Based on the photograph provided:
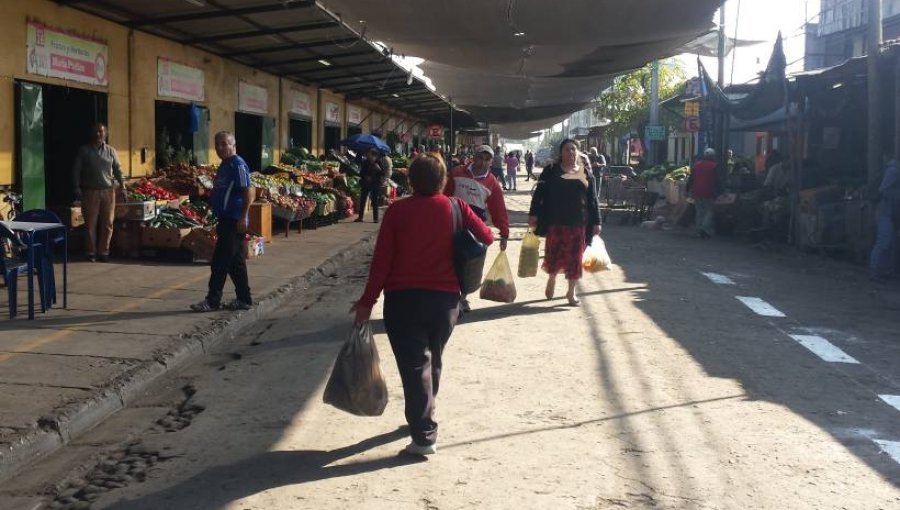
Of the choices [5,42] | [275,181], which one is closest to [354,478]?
[5,42]

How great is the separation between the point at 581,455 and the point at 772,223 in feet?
46.3

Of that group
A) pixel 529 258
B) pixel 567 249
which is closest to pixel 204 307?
pixel 529 258

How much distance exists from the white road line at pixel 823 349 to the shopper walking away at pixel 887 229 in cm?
504

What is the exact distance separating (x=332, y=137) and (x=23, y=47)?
17.1m

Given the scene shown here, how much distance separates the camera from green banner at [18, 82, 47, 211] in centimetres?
1159

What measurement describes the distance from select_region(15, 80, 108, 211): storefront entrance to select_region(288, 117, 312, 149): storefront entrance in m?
10.1

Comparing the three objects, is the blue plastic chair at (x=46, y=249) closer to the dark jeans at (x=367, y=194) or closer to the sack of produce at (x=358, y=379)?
the sack of produce at (x=358, y=379)

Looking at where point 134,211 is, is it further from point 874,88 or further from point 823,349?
point 874,88

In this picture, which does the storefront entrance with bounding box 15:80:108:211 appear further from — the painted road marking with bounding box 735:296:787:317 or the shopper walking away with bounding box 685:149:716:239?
the shopper walking away with bounding box 685:149:716:239

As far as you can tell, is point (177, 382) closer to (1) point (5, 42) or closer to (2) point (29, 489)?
(2) point (29, 489)

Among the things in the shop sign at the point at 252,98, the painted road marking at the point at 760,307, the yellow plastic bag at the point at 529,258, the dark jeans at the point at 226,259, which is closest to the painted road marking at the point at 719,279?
the painted road marking at the point at 760,307

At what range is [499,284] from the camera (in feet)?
31.7

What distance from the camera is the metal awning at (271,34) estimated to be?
13.7 m

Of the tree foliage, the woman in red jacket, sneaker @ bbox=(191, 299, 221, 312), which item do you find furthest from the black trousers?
the tree foliage
